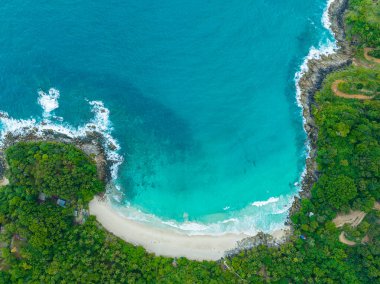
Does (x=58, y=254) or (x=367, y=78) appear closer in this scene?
(x=58, y=254)

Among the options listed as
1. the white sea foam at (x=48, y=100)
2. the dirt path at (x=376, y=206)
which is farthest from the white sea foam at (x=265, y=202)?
the white sea foam at (x=48, y=100)

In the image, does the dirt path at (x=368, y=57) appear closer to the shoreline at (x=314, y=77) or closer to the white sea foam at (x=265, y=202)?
the shoreline at (x=314, y=77)

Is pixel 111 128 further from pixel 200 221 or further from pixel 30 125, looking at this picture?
pixel 200 221

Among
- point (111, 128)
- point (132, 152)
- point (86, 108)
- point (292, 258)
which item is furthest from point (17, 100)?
point (292, 258)

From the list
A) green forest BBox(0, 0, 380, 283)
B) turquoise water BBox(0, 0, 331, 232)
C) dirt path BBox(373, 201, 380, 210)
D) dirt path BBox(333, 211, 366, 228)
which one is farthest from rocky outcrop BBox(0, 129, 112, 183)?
dirt path BBox(373, 201, 380, 210)

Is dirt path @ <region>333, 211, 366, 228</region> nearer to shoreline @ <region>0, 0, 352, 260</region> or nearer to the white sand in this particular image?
shoreline @ <region>0, 0, 352, 260</region>

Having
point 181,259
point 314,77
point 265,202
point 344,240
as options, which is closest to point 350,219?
point 344,240
